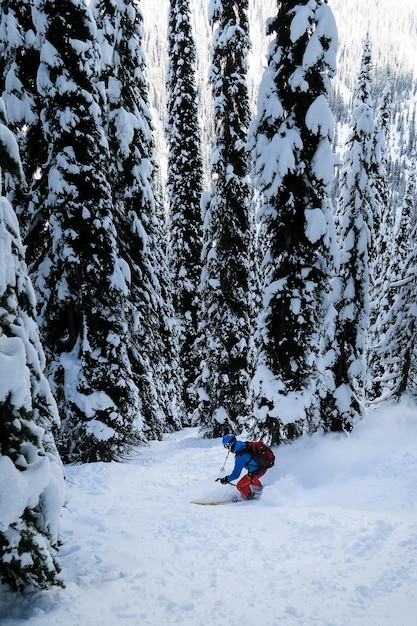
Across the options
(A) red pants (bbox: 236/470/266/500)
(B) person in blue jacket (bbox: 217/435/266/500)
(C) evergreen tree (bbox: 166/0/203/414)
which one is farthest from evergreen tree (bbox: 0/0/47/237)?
(C) evergreen tree (bbox: 166/0/203/414)

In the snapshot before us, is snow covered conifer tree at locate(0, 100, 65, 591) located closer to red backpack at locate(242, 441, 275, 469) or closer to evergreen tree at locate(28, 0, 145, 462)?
red backpack at locate(242, 441, 275, 469)

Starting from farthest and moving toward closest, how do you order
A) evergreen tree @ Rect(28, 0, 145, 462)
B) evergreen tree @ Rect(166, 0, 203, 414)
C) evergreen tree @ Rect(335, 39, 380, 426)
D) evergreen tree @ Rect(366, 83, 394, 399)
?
evergreen tree @ Rect(166, 0, 203, 414)
evergreen tree @ Rect(366, 83, 394, 399)
evergreen tree @ Rect(335, 39, 380, 426)
evergreen tree @ Rect(28, 0, 145, 462)

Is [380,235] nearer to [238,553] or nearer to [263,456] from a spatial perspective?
[263,456]

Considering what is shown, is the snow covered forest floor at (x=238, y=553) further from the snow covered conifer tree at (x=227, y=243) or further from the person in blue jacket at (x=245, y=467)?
the snow covered conifer tree at (x=227, y=243)

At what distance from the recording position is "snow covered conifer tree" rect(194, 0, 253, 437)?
15219 mm

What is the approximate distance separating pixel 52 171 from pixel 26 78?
2.71 meters

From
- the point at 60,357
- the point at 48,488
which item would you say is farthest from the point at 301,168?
the point at 48,488

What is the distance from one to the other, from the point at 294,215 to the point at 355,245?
556 cm

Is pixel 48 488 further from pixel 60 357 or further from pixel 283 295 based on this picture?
pixel 283 295

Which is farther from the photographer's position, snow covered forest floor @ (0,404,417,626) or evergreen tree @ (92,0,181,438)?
evergreen tree @ (92,0,181,438)

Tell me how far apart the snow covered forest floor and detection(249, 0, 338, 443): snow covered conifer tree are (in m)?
2.27

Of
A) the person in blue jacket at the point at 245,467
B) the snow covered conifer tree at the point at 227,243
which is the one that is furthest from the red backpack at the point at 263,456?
the snow covered conifer tree at the point at 227,243

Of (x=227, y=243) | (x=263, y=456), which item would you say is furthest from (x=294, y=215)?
(x=263, y=456)

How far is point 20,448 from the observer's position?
395 cm
